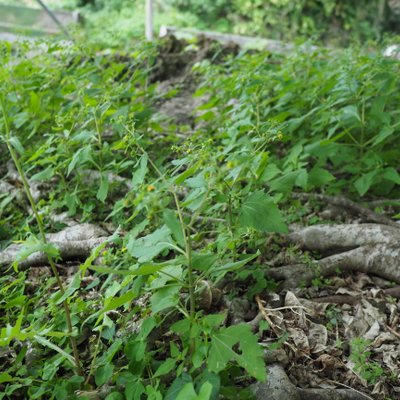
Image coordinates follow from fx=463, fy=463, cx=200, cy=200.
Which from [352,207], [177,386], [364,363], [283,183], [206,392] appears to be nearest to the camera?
[206,392]

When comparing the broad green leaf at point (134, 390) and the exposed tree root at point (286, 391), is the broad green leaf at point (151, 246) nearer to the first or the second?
the broad green leaf at point (134, 390)

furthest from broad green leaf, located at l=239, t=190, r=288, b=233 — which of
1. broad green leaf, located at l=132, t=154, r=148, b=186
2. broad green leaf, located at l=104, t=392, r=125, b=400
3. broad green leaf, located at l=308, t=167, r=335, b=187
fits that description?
broad green leaf, located at l=308, t=167, r=335, b=187

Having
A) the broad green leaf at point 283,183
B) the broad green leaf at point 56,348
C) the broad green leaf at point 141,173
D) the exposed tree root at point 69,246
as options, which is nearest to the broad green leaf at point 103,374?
the broad green leaf at point 56,348

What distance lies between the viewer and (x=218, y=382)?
66.0 inches

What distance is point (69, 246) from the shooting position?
2.84m

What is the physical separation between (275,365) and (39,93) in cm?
283

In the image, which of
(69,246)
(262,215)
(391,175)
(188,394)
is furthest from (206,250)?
(391,175)

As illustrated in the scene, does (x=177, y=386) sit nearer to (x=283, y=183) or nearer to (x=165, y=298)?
(x=165, y=298)

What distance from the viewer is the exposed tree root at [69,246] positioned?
280 centimetres

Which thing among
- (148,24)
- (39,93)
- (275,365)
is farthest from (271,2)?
(275,365)

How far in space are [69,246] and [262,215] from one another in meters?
1.43

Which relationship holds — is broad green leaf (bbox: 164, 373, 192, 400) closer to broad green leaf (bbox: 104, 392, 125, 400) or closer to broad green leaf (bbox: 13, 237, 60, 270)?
broad green leaf (bbox: 104, 392, 125, 400)

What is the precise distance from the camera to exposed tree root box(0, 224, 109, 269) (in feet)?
9.20

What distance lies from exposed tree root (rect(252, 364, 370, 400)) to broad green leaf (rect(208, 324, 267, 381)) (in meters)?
0.33
